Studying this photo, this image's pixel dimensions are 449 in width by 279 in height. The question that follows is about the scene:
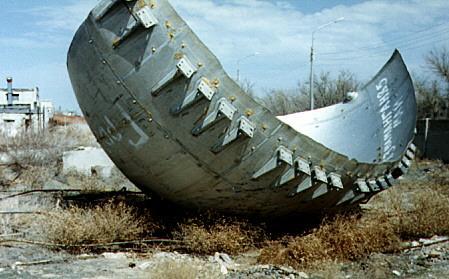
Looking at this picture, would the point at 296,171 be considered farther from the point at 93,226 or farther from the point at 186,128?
the point at 93,226

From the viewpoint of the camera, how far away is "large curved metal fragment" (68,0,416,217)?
22.6 ft

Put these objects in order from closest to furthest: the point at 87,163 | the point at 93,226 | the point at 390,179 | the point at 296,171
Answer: the point at 296,171 < the point at 93,226 < the point at 390,179 < the point at 87,163

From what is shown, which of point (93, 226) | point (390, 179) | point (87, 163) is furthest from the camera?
point (87, 163)

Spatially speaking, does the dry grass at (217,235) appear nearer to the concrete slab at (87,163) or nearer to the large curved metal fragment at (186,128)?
the large curved metal fragment at (186,128)

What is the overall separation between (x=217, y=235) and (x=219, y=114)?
1904 mm

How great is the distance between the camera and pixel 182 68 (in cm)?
674

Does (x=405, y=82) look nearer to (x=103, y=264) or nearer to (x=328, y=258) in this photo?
(x=328, y=258)

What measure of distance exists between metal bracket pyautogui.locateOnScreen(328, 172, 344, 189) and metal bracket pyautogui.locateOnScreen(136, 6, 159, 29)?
129 inches

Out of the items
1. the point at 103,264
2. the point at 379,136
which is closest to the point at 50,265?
the point at 103,264

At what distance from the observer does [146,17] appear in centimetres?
677

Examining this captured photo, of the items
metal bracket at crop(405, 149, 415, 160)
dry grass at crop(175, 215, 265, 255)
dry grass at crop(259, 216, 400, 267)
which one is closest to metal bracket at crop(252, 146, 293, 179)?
dry grass at crop(175, 215, 265, 255)

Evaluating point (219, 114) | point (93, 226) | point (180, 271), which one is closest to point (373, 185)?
point (219, 114)

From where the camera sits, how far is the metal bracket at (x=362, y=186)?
8.37 metres

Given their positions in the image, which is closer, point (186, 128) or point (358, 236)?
point (186, 128)
